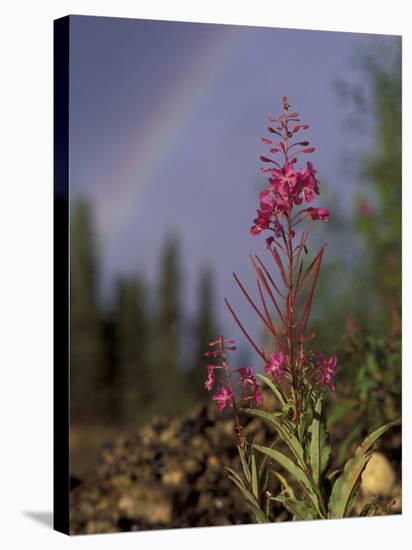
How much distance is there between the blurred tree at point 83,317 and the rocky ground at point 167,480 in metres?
0.36

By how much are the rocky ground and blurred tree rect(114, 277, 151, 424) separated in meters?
0.16

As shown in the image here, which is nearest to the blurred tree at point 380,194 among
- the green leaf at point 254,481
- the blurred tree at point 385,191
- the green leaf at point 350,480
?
the blurred tree at point 385,191

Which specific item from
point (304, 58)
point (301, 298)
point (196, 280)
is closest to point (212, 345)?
point (196, 280)

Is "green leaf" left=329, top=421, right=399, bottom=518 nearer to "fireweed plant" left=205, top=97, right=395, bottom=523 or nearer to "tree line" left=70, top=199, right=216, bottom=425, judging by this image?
"fireweed plant" left=205, top=97, right=395, bottom=523

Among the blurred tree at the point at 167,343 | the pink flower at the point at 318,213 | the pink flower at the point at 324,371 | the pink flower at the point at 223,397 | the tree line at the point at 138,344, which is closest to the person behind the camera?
the pink flower at the point at 324,371

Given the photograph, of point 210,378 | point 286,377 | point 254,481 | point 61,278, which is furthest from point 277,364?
point 61,278

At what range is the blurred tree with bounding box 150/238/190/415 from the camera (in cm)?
700

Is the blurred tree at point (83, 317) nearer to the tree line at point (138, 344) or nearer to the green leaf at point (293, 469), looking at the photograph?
the tree line at point (138, 344)

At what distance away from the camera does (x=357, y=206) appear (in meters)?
7.52

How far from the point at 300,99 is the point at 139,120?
869 millimetres

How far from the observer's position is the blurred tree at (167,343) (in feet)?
23.0

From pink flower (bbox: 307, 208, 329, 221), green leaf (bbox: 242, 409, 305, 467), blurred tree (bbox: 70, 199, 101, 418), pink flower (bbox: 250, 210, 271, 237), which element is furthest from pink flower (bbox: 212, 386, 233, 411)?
pink flower (bbox: 307, 208, 329, 221)

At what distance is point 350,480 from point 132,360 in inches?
50.5

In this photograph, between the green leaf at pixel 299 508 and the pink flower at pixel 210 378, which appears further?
the pink flower at pixel 210 378
